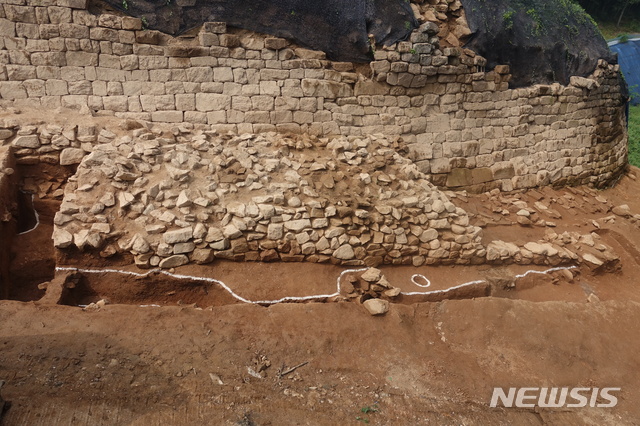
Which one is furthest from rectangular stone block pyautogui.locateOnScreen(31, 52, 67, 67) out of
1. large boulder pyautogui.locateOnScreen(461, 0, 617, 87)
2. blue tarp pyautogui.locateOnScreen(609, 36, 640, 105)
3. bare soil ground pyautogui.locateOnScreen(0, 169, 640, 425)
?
blue tarp pyautogui.locateOnScreen(609, 36, 640, 105)

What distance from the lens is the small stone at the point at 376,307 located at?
4383 millimetres

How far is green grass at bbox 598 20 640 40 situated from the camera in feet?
85.3

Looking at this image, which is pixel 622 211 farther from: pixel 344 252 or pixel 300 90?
pixel 300 90

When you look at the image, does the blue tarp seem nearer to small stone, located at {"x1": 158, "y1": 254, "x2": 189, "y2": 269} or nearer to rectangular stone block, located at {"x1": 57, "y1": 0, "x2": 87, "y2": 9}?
rectangular stone block, located at {"x1": 57, "y1": 0, "x2": 87, "y2": 9}

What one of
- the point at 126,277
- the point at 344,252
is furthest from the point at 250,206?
the point at 126,277

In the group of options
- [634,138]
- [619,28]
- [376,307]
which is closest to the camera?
[376,307]

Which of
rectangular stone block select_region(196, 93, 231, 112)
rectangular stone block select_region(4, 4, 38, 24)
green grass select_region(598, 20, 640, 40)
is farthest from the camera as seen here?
green grass select_region(598, 20, 640, 40)

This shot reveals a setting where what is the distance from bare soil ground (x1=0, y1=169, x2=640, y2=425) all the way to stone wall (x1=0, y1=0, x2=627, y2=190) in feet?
6.61

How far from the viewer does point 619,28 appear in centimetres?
2684

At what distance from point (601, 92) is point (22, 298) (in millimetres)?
11939

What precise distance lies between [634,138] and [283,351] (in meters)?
19.2

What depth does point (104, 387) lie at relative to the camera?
2971mm

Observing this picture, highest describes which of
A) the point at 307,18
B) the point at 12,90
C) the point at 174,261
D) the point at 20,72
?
the point at 307,18

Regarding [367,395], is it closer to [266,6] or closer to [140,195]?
[140,195]
